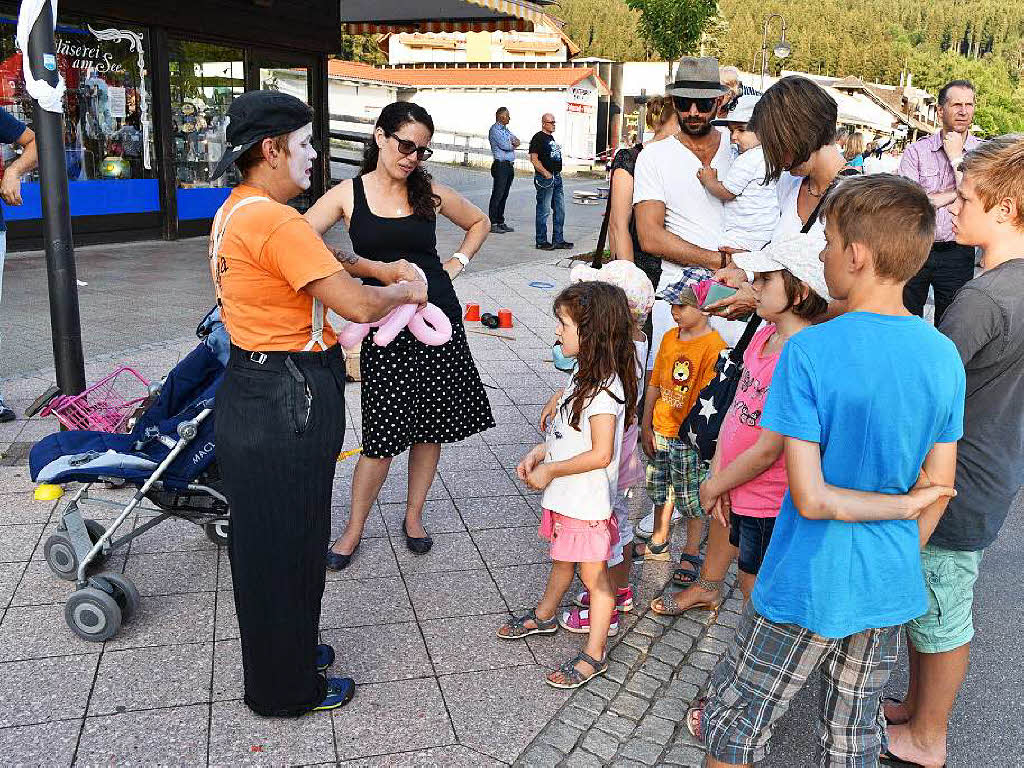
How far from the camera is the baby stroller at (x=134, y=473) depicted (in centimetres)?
327

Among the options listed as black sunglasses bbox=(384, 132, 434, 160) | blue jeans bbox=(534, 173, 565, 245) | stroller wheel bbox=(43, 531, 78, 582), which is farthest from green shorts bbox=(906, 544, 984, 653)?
blue jeans bbox=(534, 173, 565, 245)

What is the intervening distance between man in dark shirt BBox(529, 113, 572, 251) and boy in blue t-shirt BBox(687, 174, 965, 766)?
12.0 metres

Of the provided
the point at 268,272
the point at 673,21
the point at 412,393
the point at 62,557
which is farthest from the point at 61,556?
Answer: the point at 673,21

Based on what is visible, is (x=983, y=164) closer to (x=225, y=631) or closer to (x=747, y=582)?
(x=747, y=582)

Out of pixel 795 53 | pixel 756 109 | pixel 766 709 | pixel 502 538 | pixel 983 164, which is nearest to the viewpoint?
pixel 766 709

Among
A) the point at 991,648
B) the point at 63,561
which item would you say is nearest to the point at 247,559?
the point at 63,561

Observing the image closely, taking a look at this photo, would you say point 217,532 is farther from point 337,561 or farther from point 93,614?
point 93,614

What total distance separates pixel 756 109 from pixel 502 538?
2229 millimetres

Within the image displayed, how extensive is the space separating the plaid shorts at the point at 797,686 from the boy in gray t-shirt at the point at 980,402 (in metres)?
0.48

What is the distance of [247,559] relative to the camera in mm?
2705

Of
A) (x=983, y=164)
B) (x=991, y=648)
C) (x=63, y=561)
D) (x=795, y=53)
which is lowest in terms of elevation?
(x=991, y=648)

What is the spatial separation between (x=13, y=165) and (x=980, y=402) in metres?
5.40

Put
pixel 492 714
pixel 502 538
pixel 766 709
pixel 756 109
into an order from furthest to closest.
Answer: pixel 502 538 < pixel 756 109 < pixel 492 714 < pixel 766 709

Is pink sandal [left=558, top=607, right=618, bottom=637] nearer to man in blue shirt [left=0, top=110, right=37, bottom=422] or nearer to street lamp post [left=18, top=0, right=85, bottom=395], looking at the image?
street lamp post [left=18, top=0, right=85, bottom=395]
